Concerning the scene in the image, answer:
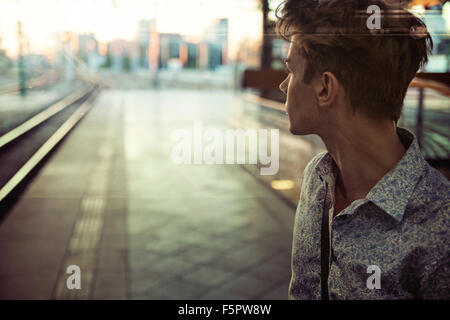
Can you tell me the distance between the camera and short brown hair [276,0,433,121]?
93cm

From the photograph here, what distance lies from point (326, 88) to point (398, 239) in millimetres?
347

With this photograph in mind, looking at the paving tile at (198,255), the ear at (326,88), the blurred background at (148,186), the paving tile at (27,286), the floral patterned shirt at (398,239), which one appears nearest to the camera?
the floral patterned shirt at (398,239)

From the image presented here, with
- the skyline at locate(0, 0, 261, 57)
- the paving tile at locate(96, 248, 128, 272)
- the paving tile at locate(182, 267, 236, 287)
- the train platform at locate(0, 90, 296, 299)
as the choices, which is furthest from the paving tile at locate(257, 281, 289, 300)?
the skyline at locate(0, 0, 261, 57)

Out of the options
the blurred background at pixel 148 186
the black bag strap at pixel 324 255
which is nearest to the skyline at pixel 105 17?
the blurred background at pixel 148 186

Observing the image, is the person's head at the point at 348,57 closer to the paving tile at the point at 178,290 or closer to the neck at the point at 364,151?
the neck at the point at 364,151

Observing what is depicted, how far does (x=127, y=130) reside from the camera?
30.9ft

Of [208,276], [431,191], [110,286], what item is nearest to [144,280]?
[110,286]

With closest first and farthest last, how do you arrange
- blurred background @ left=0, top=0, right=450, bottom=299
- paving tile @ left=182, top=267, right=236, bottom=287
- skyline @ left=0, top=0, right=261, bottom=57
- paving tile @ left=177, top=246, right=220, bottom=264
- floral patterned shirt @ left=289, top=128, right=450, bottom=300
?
floral patterned shirt @ left=289, top=128, right=450, bottom=300
skyline @ left=0, top=0, right=261, bottom=57
blurred background @ left=0, top=0, right=450, bottom=299
paving tile @ left=182, top=267, right=236, bottom=287
paving tile @ left=177, top=246, right=220, bottom=264

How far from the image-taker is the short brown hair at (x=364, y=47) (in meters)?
0.93

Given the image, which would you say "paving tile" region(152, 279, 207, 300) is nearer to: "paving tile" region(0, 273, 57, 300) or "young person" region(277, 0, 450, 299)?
"paving tile" region(0, 273, 57, 300)

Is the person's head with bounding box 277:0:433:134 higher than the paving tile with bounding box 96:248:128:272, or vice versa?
the person's head with bounding box 277:0:433:134

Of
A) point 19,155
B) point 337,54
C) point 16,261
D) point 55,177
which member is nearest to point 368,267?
point 337,54

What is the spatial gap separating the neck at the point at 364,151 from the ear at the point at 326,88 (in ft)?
0.24

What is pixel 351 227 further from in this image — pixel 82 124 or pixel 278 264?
pixel 82 124
